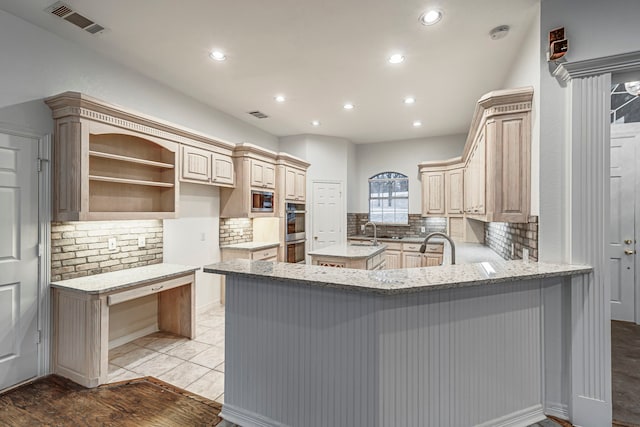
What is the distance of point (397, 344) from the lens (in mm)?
1585

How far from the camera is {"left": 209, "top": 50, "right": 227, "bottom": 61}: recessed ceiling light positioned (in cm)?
291

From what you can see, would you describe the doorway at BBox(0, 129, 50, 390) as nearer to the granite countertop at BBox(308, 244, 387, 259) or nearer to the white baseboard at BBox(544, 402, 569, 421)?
the granite countertop at BBox(308, 244, 387, 259)

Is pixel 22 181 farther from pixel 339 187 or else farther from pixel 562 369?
pixel 339 187

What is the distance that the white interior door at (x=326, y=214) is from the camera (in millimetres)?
6098

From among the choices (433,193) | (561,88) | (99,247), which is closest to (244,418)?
(99,247)

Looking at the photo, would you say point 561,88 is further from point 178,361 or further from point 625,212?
point 178,361

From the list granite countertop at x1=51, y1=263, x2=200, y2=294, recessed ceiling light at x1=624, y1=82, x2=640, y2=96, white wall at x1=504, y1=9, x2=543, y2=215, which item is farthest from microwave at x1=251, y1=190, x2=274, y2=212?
recessed ceiling light at x1=624, y1=82, x2=640, y2=96

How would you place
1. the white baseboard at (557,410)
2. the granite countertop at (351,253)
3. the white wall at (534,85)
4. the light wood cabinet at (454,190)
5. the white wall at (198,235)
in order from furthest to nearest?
the light wood cabinet at (454,190) < the white wall at (198,235) < the granite countertop at (351,253) < the white wall at (534,85) < the white baseboard at (557,410)

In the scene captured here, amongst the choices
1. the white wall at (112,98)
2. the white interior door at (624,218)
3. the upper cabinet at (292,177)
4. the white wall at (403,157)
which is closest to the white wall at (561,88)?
the white interior door at (624,218)

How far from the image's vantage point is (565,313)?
200 centimetres

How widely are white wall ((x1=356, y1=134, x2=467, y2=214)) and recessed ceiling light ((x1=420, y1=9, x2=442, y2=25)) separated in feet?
13.2

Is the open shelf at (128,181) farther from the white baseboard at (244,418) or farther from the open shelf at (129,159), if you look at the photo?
the white baseboard at (244,418)

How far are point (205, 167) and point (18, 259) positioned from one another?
6.59 feet

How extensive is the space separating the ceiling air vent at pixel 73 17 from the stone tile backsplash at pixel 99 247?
172 centimetres
